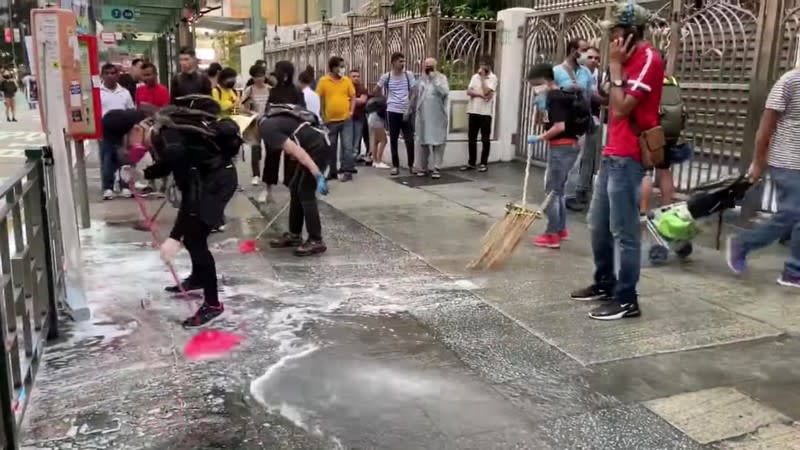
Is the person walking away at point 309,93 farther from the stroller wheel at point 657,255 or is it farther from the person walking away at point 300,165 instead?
the stroller wheel at point 657,255

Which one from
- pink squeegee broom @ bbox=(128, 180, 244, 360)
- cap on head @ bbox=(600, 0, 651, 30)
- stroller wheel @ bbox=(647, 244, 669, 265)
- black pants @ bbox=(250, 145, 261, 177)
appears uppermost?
cap on head @ bbox=(600, 0, 651, 30)

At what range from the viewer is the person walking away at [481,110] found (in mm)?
11391

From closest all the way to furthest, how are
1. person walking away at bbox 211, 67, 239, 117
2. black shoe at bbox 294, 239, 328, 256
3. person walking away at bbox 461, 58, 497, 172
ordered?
black shoe at bbox 294, 239, 328, 256
person walking away at bbox 211, 67, 239, 117
person walking away at bbox 461, 58, 497, 172

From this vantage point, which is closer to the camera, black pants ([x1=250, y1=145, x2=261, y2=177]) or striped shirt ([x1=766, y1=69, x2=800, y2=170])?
striped shirt ([x1=766, y1=69, x2=800, y2=170])

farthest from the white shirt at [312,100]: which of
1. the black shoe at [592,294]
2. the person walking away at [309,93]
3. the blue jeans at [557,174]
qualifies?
the black shoe at [592,294]

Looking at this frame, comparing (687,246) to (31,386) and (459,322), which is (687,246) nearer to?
(459,322)

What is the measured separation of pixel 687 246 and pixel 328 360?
3752 mm

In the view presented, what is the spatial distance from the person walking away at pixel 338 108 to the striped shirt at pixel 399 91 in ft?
1.93

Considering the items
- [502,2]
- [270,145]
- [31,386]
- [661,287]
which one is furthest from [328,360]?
[502,2]

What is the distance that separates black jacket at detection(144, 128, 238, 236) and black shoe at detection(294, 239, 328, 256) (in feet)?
5.92

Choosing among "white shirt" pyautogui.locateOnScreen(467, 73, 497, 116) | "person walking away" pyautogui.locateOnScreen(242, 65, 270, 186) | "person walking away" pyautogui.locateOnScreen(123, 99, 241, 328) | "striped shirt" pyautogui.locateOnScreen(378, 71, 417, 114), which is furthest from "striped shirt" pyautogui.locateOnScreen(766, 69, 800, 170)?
"striped shirt" pyautogui.locateOnScreen(378, 71, 417, 114)

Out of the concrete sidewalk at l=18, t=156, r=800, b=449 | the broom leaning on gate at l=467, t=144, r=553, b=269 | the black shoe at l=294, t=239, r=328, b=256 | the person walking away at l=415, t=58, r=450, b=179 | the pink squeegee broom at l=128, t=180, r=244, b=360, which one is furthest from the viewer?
the person walking away at l=415, t=58, r=450, b=179

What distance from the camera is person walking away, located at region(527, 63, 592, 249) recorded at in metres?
6.55

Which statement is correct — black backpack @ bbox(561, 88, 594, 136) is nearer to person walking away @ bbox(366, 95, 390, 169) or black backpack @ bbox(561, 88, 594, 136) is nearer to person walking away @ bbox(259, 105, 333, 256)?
person walking away @ bbox(259, 105, 333, 256)
